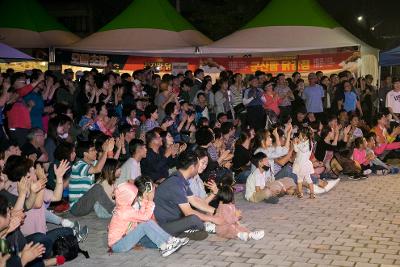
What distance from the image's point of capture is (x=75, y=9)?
101 feet

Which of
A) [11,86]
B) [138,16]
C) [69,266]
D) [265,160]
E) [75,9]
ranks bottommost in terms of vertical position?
[69,266]

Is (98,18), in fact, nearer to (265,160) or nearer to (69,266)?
(265,160)

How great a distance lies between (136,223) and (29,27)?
12.5 metres

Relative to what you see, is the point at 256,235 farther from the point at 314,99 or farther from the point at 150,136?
the point at 314,99

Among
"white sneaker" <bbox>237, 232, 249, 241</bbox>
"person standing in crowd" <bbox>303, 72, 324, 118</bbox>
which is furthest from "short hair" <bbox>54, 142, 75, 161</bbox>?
"person standing in crowd" <bbox>303, 72, 324, 118</bbox>

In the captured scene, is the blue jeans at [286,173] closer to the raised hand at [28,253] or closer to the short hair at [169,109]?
the short hair at [169,109]

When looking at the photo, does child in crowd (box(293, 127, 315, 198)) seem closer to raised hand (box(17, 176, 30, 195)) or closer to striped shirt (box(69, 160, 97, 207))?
striped shirt (box(69, 160, 97, 207))

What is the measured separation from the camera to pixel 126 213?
687 centimetres

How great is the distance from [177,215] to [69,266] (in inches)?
60.2

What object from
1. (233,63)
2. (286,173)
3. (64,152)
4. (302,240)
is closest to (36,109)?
(64,152)

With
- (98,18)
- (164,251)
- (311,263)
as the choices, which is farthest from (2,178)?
(98,18)

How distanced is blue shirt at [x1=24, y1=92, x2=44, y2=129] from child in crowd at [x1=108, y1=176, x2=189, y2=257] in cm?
527

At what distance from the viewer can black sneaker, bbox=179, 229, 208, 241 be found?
742 cm

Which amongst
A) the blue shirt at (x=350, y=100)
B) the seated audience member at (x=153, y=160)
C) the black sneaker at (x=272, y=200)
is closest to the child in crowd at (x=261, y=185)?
the black sneaker at (x=272, y=200)
